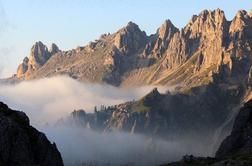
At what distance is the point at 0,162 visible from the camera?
200 metres

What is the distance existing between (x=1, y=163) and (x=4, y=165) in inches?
40.6

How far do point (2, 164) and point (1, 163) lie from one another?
483 mm

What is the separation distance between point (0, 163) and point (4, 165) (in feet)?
4.83

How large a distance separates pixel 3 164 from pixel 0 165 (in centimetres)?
277

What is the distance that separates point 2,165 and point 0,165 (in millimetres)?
1304

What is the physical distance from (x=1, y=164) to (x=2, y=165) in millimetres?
482

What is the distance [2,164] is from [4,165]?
2.53ft

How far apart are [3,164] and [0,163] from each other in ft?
4.16

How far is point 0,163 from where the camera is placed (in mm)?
198750

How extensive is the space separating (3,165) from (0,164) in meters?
1.27

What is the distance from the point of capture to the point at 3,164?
199750 millimetres

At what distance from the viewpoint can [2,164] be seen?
199125mm

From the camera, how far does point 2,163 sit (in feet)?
656

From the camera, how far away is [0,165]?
646 feet
